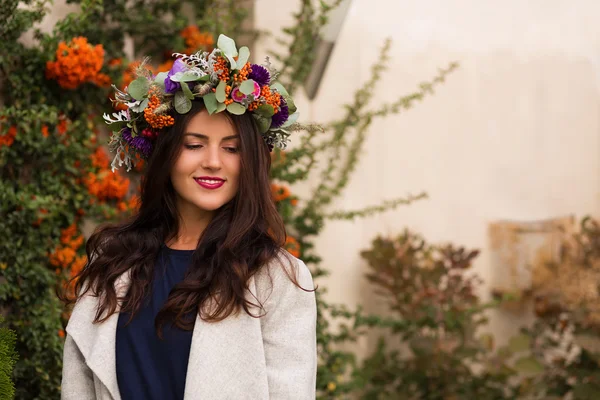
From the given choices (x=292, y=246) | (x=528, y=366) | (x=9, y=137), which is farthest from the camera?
(x=528, y=366)

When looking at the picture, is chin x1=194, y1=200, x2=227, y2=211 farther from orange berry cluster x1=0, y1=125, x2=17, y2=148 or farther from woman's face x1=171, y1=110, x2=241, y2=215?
orange berry cluster x1=0, y1=125, x2=17, y2=148

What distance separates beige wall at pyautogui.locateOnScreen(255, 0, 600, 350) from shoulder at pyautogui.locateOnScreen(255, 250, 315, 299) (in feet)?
9.03

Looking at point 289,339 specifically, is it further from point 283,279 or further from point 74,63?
point 74,63

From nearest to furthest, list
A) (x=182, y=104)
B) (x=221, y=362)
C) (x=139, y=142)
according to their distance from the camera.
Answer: (x=221, y=362) → (x=182, y=104) → (x=139, y=142)

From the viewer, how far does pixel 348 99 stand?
15.1 feet

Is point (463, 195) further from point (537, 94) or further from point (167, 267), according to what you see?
point (167, 267)

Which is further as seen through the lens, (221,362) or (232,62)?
(232,62)

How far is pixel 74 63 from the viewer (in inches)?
117

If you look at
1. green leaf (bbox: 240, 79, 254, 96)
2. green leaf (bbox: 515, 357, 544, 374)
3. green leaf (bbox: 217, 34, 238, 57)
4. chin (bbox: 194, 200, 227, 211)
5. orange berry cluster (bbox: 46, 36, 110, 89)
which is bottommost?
green leaf (bbox: 515, 357, 544, 374)

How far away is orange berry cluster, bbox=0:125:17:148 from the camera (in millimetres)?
2822

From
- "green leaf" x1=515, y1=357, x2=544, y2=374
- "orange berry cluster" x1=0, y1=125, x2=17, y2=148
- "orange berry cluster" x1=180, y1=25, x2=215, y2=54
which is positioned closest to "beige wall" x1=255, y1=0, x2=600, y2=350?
"green leaf" x1=515, y1=357, x2=544, y2=374

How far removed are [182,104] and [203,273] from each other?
0.43m

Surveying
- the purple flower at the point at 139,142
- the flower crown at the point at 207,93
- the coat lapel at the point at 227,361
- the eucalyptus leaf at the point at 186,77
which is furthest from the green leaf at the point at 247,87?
the coat lapel at the point at 227,361

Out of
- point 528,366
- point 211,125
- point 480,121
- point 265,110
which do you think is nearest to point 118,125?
point 211,125
